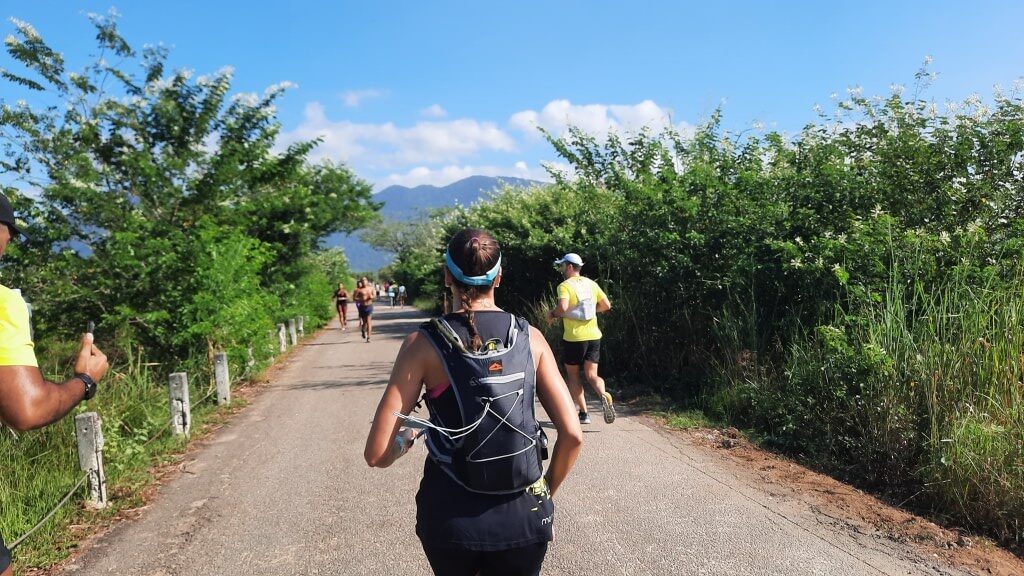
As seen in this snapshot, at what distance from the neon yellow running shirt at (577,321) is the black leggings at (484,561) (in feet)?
17.4

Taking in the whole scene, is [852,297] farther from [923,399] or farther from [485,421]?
[485,421]

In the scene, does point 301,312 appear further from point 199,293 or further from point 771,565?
point 771,565

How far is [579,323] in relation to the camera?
7625 mm

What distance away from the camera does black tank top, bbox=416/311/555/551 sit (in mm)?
2160

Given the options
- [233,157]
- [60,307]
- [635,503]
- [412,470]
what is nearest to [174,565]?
[412,470]

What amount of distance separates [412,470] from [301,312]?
17537mm

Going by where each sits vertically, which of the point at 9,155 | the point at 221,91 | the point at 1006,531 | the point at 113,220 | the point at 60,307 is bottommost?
the point at 1006,531

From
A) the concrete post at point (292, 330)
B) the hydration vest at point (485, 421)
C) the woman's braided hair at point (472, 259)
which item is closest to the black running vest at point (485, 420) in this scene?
the hydration vest at point (485, 421)

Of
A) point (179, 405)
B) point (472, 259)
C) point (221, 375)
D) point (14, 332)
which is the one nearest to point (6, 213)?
point (14, 332)

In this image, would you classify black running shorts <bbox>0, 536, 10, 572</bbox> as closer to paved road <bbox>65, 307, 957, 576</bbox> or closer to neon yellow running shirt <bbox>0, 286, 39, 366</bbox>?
neon yellow running shirt <bbox>0, 286, 39, 366</bbox>

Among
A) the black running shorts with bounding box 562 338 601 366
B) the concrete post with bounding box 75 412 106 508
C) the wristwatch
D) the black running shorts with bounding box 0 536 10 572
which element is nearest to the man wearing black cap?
the black running shorts with bounding box 0 536 10 572

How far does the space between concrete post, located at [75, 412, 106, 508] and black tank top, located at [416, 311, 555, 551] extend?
4.38 m

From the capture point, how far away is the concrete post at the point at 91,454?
543 cm

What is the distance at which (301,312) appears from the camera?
22688 mm
